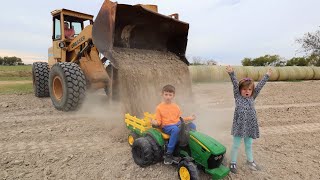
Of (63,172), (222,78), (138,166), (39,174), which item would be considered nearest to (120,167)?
(138,166)

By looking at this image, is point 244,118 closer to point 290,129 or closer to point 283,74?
point 290,129

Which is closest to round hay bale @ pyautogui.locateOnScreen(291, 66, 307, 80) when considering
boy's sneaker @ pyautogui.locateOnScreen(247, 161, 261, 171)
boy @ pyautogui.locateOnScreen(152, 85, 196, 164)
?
boy's sneaker @ pyautogui.locateOnScreen(247, 161, 261, 171)

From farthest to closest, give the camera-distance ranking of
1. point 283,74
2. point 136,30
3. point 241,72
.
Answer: point 283,74 → point 241,72 → point 136,30

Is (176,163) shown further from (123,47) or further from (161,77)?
(123,47)

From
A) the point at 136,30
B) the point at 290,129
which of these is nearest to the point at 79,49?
the point at 136,30

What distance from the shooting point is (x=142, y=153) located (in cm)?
409

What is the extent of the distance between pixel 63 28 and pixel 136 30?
9.60 feet

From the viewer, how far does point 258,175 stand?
4.06m

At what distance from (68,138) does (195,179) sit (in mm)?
2886

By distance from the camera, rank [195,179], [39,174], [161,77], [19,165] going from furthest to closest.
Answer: [161,77]
[19,165]
[39,174]
[195,179]

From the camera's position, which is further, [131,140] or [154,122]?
[131,140]

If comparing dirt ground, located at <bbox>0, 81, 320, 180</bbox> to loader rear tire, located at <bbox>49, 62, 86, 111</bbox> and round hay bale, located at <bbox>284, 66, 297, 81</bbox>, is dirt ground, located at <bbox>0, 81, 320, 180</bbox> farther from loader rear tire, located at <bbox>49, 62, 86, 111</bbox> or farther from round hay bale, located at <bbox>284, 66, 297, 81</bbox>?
round hay bale, located at <bbox>284, 66, 297, 81</bbox>

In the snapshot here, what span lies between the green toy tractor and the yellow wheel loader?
165cm

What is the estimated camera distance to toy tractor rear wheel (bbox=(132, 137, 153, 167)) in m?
4.03
